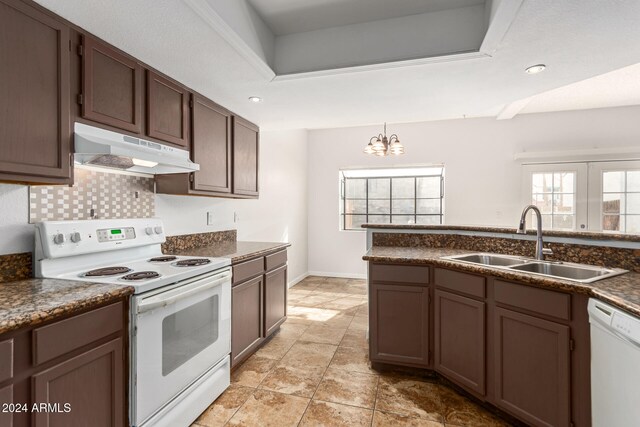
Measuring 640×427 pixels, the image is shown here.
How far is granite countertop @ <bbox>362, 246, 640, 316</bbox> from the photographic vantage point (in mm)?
1354

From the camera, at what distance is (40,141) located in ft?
4.78

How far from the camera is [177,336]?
70.5 inches

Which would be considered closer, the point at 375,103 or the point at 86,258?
the point at 86,258

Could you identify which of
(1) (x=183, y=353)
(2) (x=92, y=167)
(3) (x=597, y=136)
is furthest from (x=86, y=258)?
(3) (x=597, y=136)

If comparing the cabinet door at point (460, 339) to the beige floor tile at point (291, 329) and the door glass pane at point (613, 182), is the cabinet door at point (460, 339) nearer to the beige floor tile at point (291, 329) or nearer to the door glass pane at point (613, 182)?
the beige floor tile at point (291, 329)

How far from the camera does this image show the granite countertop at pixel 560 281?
4.44 ft

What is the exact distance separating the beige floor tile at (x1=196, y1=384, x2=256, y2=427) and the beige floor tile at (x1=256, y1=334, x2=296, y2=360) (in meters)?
0.52

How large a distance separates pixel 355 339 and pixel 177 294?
1.95 metres

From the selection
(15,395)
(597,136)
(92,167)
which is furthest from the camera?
(597,136)

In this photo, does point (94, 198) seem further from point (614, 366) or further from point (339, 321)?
point (614, 366)

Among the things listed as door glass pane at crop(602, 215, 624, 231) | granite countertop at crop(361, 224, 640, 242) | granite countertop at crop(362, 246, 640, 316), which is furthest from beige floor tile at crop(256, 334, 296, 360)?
door glass pane at crop(602, 215, 624, 231)

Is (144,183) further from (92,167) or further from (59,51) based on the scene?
(59,51)

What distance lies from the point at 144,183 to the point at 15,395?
1641mm

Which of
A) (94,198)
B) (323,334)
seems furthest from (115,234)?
(323,334)
